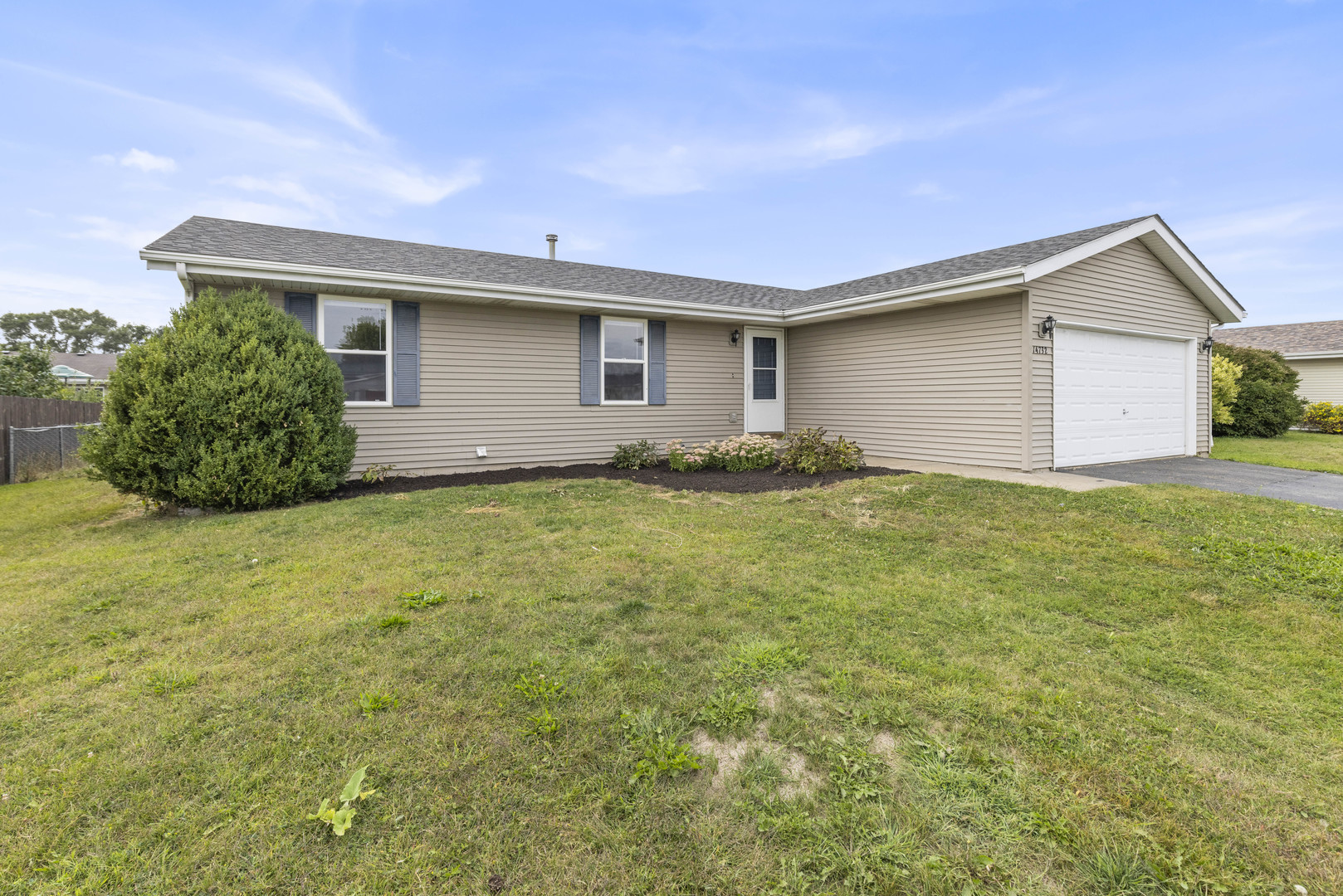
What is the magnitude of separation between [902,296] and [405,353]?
25.5 ft

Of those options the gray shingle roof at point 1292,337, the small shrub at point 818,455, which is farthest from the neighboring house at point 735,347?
the gray shingle roof at point 1292,337

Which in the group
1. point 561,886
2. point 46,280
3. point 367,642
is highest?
point 46,280

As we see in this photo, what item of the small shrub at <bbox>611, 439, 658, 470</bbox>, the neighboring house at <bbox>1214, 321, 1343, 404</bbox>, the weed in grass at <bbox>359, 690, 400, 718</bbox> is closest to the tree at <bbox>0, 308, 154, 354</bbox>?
the small shrub at <bbox>611, 439, 658, 470</bbox>

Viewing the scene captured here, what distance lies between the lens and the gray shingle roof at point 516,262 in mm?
7793

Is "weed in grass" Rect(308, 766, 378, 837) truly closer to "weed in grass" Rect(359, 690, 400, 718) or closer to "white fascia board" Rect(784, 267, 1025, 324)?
"weed in grass" Rect(359, 690, 400, 718)

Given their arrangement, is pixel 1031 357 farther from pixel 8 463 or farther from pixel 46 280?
pixel 46 280

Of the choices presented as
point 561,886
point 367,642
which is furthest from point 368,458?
point 561,886

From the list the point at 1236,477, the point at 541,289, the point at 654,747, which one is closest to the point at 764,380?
the point at 541,289

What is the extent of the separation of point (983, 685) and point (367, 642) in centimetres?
306

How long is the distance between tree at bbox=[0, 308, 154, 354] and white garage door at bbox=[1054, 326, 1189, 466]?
197 feet

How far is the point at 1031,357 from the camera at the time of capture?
820 cm

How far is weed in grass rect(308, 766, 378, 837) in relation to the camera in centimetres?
179

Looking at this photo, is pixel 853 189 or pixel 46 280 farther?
pixel 46 280

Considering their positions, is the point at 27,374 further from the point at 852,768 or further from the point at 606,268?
the point at 852,768
